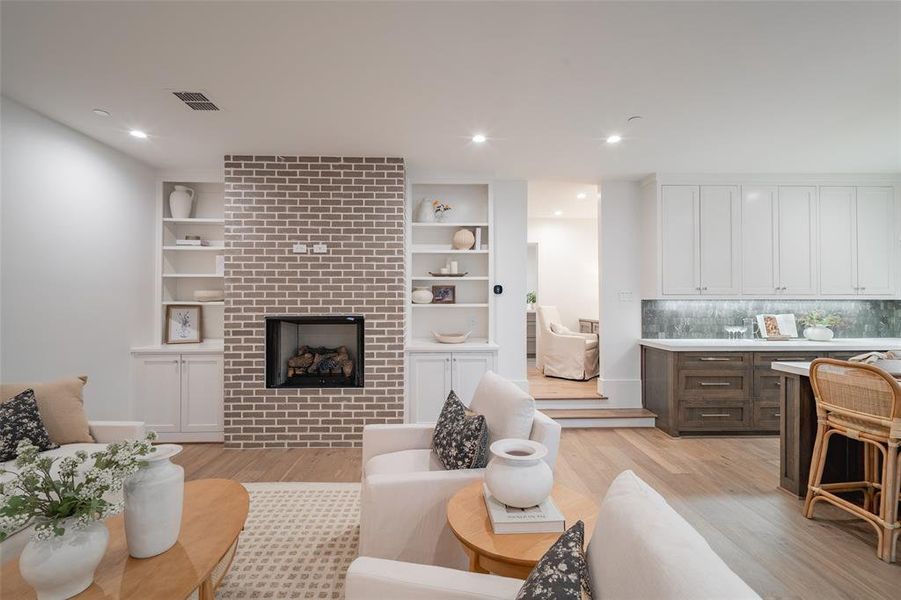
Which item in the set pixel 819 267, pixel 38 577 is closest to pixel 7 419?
pixel 38 577

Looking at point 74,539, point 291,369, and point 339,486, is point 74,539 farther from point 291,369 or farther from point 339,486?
point 291,369

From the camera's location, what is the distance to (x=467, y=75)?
8.13 feet

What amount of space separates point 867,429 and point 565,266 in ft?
18.1

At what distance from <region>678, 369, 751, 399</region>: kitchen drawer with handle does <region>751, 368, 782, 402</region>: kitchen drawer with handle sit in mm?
79

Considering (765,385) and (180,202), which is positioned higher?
(180,202)

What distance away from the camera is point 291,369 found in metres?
4.02

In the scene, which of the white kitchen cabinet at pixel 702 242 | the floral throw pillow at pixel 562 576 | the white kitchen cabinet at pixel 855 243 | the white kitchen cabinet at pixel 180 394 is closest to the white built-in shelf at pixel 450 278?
the white kitchen cabinet at pixel 702 242

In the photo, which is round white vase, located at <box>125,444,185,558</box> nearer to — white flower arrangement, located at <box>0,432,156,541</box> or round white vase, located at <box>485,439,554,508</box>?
white flower arrangement, located at <box>0,432,156,541</box>

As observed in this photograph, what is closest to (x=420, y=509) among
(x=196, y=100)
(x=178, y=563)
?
(x=178, y=563)

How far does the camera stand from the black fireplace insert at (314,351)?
3.93 meters

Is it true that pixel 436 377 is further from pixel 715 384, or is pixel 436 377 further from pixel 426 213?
pixel 715 384

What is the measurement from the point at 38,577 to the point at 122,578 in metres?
0.24

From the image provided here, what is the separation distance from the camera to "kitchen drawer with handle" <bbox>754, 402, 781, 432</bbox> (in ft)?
13.6

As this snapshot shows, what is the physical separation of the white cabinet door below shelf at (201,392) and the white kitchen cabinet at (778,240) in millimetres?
5451
